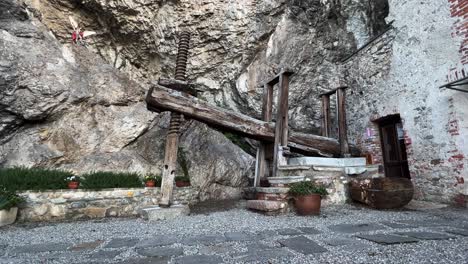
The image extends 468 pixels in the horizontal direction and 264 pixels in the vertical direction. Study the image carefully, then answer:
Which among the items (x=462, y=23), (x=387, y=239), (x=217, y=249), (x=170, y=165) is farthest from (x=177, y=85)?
(x=462, y=23)

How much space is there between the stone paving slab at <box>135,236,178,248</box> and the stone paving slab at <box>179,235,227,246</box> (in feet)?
0.42

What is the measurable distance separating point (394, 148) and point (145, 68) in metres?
7.90

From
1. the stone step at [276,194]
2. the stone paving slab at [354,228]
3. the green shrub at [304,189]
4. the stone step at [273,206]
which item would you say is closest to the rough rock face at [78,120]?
the stone step at [276,194]

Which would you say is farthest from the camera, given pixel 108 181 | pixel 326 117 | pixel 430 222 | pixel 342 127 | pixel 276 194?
pixel 326 117

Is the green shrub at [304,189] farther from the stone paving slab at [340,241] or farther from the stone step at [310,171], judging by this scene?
the stone paving slab at [340,241]

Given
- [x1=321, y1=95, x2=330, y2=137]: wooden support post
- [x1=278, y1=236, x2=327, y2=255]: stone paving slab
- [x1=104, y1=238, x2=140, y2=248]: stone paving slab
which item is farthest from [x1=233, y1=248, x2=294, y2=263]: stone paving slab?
[x1=321, y1=95, x2=330, y2=137]: wooden support post

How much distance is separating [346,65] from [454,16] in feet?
11.2

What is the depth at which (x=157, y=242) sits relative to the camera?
2764 millimetres

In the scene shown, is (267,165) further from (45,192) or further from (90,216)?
(45,192)

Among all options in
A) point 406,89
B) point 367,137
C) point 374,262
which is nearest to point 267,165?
point 367,137

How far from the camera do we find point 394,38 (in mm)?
6410

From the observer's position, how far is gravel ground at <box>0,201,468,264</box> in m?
2.15

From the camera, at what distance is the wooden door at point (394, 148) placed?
644 cm

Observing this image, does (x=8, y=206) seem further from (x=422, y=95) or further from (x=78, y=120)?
(x=422, y=95)
